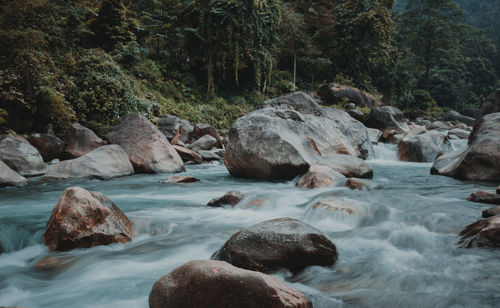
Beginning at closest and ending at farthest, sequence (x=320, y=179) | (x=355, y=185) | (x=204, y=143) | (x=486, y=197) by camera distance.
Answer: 1. (x=486, y=197)
2. (x=355, y=185)
3. (x=320, y=179)
4. (x=204, y=143)

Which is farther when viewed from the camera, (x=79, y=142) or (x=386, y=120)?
(x=386, y=120)

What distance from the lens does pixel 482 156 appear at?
19.9ft

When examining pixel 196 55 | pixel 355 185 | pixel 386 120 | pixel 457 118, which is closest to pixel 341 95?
pixel 386 120

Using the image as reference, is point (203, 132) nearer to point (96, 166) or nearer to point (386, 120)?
point (96, 166)

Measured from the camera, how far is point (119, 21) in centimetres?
1567

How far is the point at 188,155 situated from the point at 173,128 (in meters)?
1.88

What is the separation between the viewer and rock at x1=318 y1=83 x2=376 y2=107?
24344 millimetres

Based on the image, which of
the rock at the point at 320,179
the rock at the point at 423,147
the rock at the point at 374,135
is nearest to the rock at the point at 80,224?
the rock at the point at 320,179

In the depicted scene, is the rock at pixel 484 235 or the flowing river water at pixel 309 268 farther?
the rock at pixel 484 235

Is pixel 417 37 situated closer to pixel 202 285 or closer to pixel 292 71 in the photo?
pixel 292 71

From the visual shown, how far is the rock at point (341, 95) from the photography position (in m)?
24.3

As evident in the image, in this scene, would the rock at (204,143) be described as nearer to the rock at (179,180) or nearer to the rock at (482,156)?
the rock at (179,180)

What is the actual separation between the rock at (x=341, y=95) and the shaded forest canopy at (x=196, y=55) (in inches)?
55.8

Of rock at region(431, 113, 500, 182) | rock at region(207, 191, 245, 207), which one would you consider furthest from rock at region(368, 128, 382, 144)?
rock at region(207, 191, 245, 207)
